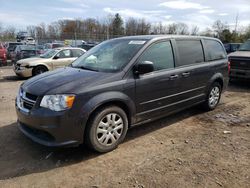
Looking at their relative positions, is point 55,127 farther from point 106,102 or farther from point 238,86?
point 238,86

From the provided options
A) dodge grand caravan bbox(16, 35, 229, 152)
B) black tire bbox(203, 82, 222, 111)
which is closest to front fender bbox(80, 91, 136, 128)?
dodge grand caravan bbox(16, 35, 229, 152)

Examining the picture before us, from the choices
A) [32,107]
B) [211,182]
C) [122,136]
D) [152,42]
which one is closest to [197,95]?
[152,42]

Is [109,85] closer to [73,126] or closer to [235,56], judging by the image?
[73,126]

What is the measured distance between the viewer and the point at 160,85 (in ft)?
14.9

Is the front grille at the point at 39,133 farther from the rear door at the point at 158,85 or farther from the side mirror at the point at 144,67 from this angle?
the side mirror at the point at 144,67

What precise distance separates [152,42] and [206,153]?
2.11 meters

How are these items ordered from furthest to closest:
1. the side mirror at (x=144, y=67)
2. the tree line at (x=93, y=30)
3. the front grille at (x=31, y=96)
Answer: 1. the tree line at (x=93, y=30)
2. the side mirror at (x=144, y=67)
3. the front grille at (x=31, y=96)

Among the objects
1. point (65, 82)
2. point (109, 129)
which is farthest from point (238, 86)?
point (65, 82)

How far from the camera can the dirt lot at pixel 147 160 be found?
323 centimetres

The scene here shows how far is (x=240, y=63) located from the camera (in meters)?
9.26

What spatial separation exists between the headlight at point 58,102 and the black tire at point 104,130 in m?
0.44

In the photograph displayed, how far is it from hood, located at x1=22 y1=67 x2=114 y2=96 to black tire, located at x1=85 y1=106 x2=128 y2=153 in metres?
0.46

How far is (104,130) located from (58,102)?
2.77 feet

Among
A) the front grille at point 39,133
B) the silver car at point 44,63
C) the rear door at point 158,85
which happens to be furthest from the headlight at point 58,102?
the silver car at point 44,63
